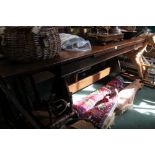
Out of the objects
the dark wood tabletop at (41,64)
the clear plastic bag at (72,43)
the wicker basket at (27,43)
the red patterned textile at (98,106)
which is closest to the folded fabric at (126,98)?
the red patterned textile at (98,106)

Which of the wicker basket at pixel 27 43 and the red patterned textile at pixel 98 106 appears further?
the red patterned textile at pixel 98 106

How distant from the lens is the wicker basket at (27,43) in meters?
1.18

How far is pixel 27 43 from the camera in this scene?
3.86ft

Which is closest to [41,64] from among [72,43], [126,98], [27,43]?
[27,43]

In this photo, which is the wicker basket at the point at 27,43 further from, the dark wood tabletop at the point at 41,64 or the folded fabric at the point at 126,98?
the folded fabric at the point at 126,98

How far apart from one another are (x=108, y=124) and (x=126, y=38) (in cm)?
112

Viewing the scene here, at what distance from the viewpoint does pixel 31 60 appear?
1244mm

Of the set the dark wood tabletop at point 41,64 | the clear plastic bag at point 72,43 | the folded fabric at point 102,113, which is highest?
the clear plastic bag at point 72,43

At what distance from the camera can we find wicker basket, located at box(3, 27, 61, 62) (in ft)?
3.86

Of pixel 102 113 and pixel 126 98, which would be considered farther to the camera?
pixel 126 98

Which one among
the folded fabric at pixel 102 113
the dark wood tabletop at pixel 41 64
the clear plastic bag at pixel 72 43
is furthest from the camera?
the folded fabric at pixel 102 113

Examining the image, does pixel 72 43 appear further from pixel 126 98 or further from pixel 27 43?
pixel 126 98

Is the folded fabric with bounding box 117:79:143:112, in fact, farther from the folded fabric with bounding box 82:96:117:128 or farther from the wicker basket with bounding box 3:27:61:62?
the wicker basket with bounding box 3:27:61:62

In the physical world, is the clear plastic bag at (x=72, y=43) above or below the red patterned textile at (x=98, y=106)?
above
